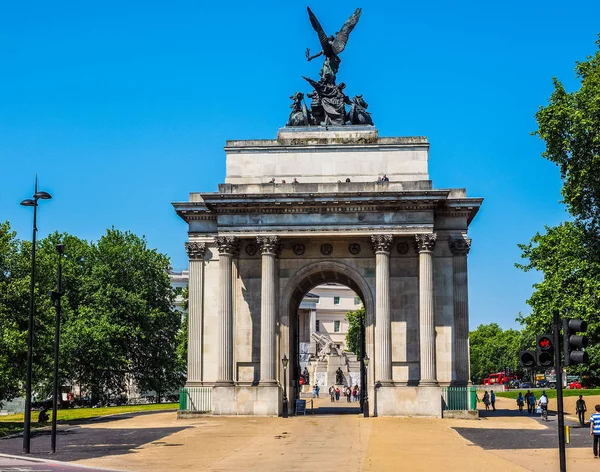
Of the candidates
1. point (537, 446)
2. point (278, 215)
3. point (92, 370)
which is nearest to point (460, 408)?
point (278, 215)

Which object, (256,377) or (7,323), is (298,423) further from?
(7,323)

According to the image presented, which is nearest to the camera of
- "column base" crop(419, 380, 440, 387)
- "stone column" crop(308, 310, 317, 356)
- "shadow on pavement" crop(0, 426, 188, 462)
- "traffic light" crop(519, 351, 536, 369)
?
"traffic light" crop(519, 351, 536, 369)

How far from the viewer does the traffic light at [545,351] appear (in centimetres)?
2094

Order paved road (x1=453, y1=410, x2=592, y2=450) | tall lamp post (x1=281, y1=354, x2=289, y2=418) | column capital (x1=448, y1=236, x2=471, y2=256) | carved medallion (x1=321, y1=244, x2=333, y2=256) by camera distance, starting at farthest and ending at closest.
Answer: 1. carved medallion (x1=321, y1=244, x2=333, y2=256)
2. column capital (x1=448, y1=236, x2=471, y2=256)
3. tall lamp post (x1=281, y1=354, x2=289, y2=418)
4. paved road (x1=453, y1=410, x2=592, y2=450)

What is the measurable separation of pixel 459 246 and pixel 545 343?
34798 millimetres

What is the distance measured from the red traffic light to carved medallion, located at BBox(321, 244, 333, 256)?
3566cm

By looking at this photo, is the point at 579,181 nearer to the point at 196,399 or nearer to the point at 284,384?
the point at 284,384

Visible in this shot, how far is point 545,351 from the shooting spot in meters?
21.0

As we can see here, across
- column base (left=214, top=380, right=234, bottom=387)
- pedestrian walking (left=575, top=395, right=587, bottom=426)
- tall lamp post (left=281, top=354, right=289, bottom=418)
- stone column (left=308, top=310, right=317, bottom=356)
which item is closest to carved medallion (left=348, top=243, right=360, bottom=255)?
tall lamp post (left=281, top=354, right=289, bottom=418)

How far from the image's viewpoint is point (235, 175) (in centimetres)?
5788

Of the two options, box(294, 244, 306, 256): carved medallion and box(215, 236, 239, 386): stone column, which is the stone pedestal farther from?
box(294, 244, 306, 256): carved medallion

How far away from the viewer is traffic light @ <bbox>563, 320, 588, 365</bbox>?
65.8 ft

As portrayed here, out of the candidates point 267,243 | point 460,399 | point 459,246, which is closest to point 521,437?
point 460,399

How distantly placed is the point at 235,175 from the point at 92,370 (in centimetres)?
2941
